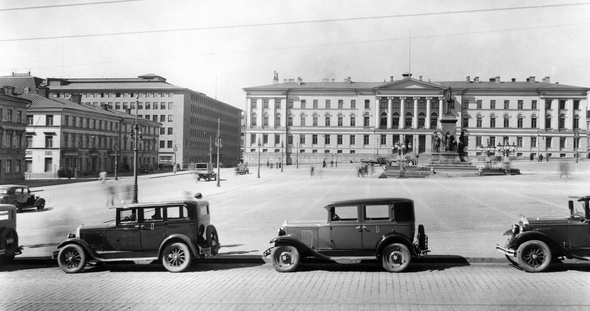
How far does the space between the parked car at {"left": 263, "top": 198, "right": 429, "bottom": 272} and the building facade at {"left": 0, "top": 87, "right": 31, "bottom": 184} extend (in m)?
25.4

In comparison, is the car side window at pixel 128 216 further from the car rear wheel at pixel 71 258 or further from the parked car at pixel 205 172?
the parked car at pixel 205 172

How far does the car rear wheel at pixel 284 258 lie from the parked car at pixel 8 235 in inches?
268

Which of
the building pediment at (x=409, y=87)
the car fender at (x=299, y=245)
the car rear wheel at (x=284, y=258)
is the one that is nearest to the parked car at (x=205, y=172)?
the car rear wheel at (x=284, y=258)

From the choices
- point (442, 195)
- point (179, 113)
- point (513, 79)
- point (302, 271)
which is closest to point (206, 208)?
point (302, 271)

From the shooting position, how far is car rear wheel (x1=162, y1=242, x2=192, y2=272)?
11984 millimetres

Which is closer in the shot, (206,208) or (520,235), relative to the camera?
(520,235)

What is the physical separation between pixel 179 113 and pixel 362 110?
52304 millimetres

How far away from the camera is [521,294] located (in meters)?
9.62

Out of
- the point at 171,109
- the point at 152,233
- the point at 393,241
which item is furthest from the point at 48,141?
the point at 171,109

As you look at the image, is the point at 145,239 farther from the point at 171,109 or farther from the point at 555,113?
the point at 555,113

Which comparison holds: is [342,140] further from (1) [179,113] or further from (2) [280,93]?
(1) [179,113]

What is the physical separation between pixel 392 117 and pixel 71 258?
4833 inches

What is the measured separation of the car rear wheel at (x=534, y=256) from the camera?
37.8 feet

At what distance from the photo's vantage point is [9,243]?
1309 cm
